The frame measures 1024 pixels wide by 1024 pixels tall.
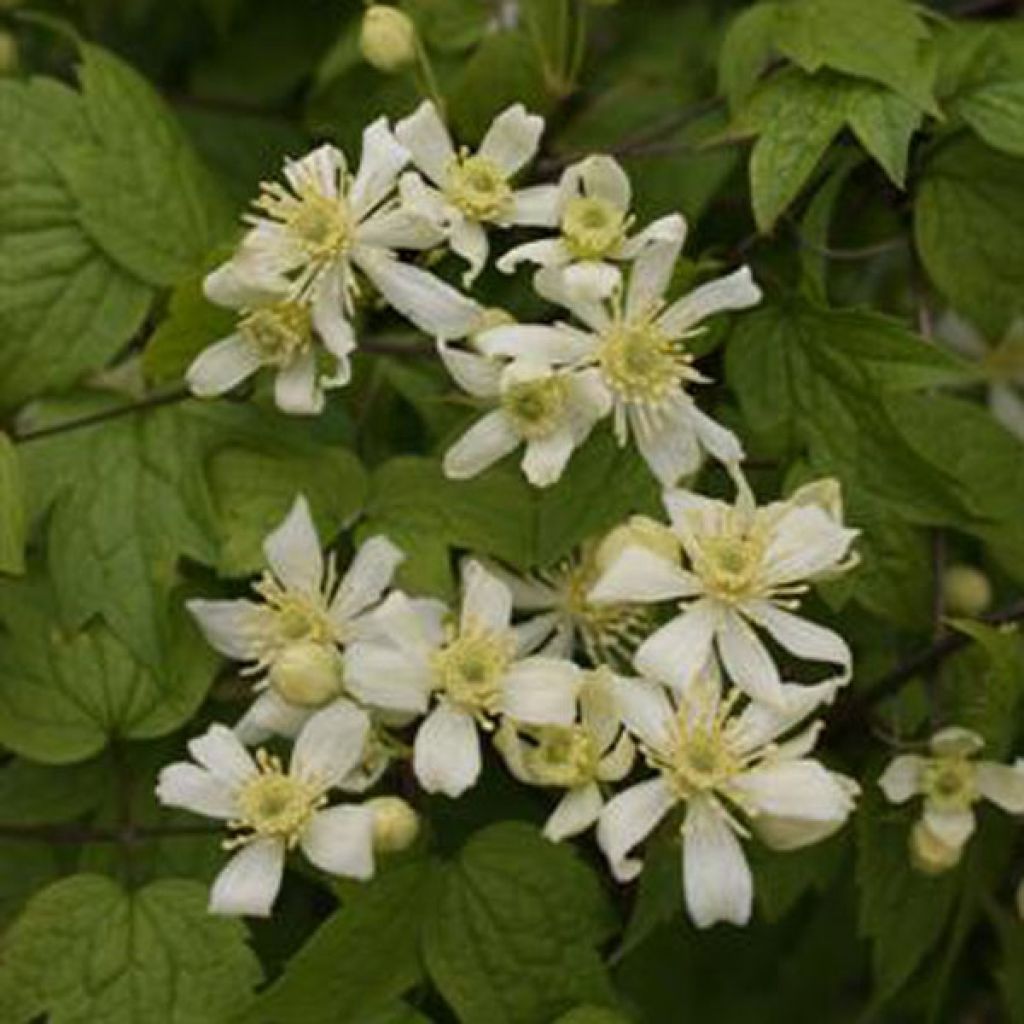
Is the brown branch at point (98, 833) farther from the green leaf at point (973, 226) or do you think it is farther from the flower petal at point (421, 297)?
the green leaf at point (973, 226)

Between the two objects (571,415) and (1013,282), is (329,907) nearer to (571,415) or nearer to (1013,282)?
(571,415)

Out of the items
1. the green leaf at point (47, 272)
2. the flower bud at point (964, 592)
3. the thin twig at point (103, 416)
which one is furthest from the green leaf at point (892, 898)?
the green leaf at point (47, 272)

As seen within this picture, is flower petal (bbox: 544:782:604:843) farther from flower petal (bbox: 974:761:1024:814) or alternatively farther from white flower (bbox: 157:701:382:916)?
flower petal (bbox: 974:761:1024:814)

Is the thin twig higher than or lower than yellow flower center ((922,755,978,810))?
higher

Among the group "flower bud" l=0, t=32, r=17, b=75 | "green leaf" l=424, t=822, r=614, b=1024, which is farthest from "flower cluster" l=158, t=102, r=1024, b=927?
"flower bud" l=0, t=32, r=17, b=75

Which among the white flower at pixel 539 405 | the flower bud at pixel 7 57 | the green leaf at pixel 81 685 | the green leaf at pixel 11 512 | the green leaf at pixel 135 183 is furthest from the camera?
the flower bud at pixel 7 57

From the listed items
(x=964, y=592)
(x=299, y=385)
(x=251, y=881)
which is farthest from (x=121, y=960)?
(x=964, y=592)
